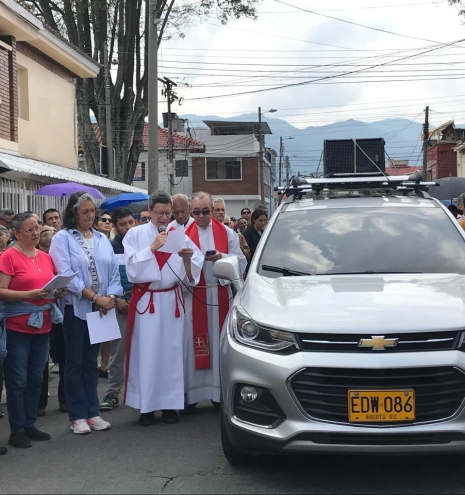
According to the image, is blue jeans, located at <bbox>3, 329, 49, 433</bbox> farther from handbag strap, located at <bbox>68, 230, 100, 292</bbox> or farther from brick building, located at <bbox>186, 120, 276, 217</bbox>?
brick building, located at <bbox>186, 120, 276, 217</bbox>

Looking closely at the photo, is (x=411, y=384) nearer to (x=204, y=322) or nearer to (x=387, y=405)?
(x=387, y=405)

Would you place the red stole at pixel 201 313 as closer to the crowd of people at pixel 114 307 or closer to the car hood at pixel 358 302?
the crowd of people at pixel 114 307

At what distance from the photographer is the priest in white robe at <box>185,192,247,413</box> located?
6895mm

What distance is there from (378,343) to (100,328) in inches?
106

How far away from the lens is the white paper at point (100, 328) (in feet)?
20.0

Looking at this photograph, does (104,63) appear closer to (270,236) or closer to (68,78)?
(68,78)

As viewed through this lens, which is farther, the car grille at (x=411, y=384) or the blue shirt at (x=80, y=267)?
the blue shirt at (x=80, y=267)

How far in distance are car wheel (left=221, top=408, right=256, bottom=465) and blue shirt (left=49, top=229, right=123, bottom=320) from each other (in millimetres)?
1805

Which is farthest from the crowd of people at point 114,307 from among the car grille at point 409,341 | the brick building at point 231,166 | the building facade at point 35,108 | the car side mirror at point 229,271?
the brick building at point 231,166

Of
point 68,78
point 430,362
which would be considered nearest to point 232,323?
point 430,362

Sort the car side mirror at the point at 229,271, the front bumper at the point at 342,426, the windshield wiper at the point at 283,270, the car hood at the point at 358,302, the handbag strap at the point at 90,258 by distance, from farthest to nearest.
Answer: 1. the handbag strap at the point at 90,258
2. the car side mirror at the point at 229,271
3. the windshield wiper at the point at 283,270
4. the car hood at the point at 358,302
5. the front bumper at the point at 342,426

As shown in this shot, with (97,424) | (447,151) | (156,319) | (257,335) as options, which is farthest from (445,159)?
(257,335)

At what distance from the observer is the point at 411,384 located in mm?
4285

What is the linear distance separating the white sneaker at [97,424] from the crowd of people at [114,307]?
0.04 ft
